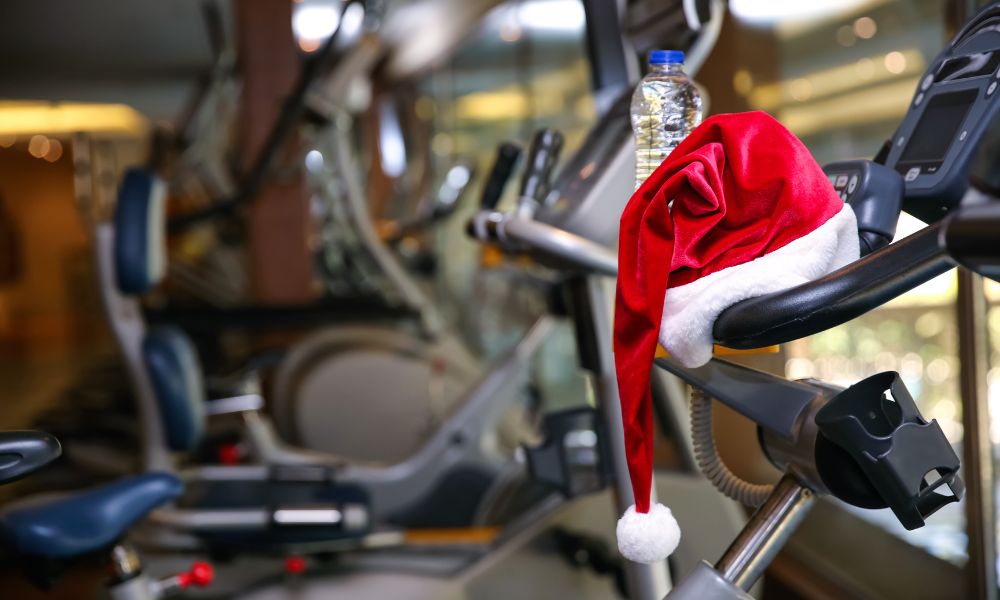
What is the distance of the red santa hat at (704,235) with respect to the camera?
863 millimetres

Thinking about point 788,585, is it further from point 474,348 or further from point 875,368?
point 474,348

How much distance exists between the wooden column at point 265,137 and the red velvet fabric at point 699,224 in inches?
156

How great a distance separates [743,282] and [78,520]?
111 centimetres

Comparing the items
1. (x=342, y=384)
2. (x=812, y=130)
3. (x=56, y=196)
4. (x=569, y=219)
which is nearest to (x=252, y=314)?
(x=342, y=384)

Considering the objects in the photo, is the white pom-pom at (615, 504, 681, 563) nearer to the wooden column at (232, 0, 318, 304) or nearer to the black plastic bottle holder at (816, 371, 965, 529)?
the black plastic bottle holder at (816, 371, 965, 529)

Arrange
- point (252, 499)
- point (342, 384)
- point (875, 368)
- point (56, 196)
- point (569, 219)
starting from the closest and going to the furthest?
point (569, 219) → point (875, 368) → point (252, 499) → point (342, 384) → point (56, 196)

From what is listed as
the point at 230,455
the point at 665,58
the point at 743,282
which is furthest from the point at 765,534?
the point at 230,455

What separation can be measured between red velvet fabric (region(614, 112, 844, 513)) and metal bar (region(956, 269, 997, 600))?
1243 mm

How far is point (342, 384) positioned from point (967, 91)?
10.4 ft

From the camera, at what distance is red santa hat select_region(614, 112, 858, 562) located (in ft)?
2.83

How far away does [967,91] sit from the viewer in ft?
3.11

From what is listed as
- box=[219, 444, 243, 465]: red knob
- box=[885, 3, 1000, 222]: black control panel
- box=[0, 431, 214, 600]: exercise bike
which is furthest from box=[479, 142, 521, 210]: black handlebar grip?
box=[219, 444, 243, 465]: red knob

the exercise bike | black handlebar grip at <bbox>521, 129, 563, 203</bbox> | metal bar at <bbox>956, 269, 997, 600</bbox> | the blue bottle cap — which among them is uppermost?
the blue bottle cap

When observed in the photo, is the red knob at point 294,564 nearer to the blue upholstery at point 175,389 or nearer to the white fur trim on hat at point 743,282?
the blue upholstery at point 175,389
